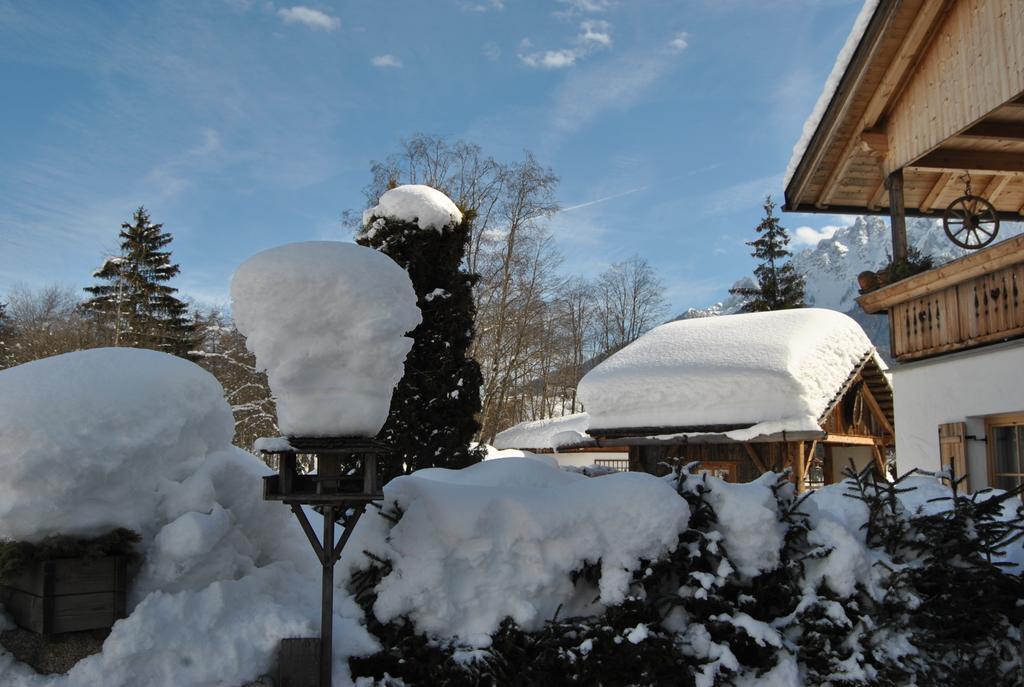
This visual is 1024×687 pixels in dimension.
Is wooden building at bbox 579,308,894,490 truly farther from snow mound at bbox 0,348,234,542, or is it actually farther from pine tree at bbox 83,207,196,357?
pine tree at bbox 83,207,196,357

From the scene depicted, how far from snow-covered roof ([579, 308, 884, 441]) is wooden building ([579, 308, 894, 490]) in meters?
0.02

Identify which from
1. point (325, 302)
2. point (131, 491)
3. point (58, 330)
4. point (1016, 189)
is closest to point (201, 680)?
point (131, 491)

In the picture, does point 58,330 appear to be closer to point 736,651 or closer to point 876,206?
point 876,206

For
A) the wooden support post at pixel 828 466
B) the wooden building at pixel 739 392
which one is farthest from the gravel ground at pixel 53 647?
the wooden support post at pixel 828 466

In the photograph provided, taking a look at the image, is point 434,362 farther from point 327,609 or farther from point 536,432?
point 536,432

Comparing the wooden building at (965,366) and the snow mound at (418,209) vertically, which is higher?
the snow mound at (418,209)

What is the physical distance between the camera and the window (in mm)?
8023

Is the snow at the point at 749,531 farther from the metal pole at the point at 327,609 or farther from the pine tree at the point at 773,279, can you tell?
the pine tree at the point at 773,279

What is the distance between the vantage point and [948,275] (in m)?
8.45

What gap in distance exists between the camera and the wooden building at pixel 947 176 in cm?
784

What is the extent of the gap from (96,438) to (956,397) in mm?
8347

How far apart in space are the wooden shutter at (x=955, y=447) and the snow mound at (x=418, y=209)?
6289mm

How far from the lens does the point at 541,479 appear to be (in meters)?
5.26

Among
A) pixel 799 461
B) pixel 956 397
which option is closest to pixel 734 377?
pixel 799 461
